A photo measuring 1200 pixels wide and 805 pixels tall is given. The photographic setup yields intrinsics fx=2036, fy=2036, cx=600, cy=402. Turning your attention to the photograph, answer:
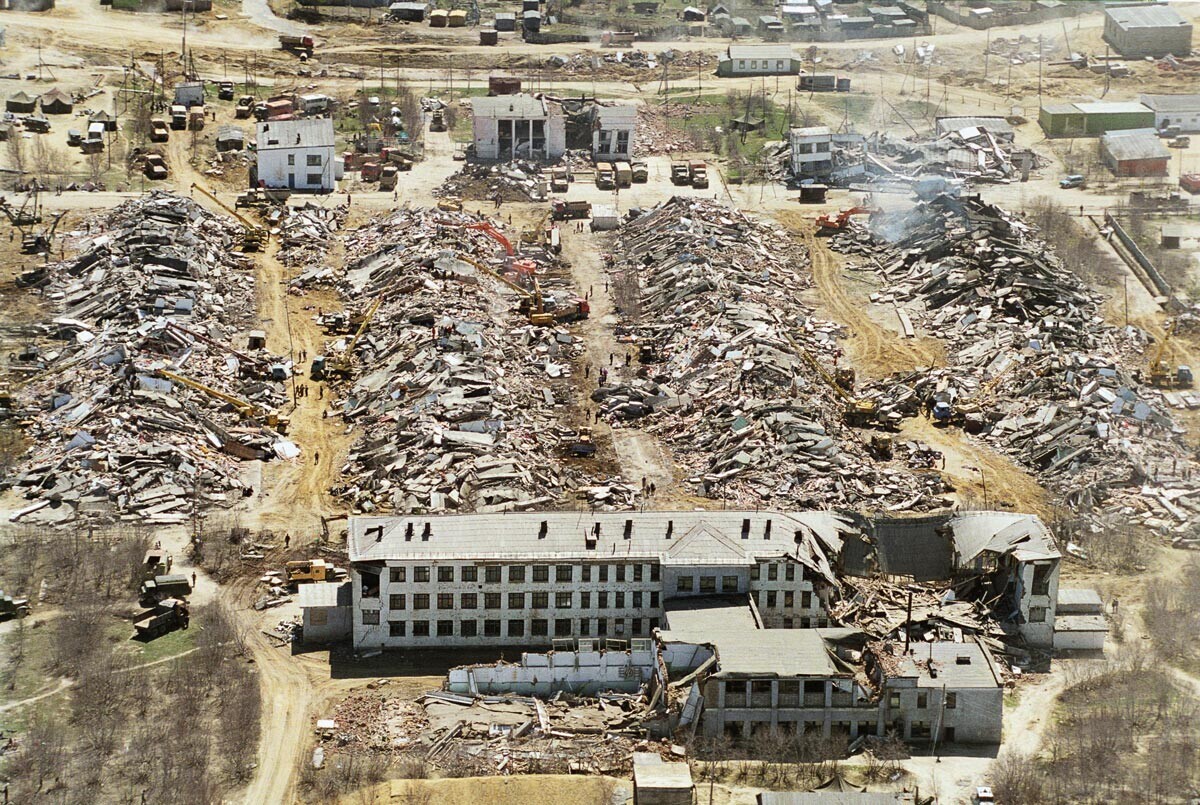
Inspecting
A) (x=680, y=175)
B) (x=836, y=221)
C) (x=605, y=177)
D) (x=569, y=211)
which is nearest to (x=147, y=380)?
(x=569, y=211)

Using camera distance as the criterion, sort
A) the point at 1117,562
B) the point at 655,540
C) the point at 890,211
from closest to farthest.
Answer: the point at 655,540 < the point at 1117,562 < the point at 890,211

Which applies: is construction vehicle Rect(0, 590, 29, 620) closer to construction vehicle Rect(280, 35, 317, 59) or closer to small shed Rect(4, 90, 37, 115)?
small shed Rect(4, 90, 37, 115)

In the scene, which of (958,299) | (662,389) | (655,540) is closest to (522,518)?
(655,540)

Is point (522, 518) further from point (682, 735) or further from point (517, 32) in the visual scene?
point (517, 32)

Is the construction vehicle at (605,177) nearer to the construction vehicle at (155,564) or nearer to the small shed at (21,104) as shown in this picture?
the small shed at (21,104)

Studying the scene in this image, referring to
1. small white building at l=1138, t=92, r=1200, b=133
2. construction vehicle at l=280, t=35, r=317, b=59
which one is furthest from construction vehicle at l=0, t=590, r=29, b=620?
small white building at l=1138, t=92, r=1200, b=133
